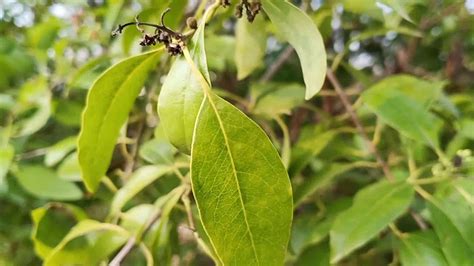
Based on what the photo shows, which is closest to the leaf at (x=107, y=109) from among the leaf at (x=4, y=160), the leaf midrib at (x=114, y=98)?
the leaf midrib at (x=114, y=98)

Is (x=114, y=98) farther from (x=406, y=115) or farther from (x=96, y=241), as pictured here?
(x=406, y=115)

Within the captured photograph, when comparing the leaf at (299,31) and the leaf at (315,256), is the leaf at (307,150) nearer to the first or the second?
the leaf at (315,256)

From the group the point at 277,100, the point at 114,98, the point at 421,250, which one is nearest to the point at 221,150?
the point at 114,98

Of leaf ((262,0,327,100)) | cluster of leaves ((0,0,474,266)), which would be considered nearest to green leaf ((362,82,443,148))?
cluster of leaves ((0,0,474,266))

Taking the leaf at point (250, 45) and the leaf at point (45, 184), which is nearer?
the leaf at point (250, 45)

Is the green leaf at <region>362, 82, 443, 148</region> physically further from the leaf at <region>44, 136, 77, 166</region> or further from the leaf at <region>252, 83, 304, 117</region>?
the leaf at <region>44, 136, 77, 166</region>

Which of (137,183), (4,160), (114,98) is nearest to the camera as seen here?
(114,98)

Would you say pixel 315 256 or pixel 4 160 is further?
pixel 4 160
